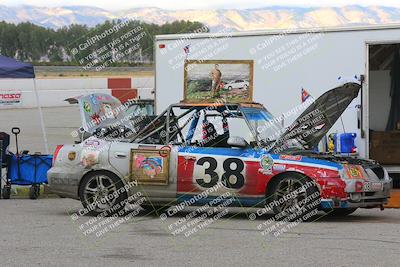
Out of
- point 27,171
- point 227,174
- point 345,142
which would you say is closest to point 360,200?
point 227,174

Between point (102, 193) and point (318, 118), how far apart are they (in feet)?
9.79

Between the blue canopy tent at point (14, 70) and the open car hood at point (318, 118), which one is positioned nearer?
the open car hood at point (318, 118)

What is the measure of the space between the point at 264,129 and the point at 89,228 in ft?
8.17

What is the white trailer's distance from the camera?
12.5 metres

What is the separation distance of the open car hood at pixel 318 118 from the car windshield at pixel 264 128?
83 millimetres

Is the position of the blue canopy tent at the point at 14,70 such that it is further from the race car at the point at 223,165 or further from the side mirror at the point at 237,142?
the side mirror at the point at 237,142

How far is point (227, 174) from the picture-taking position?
9.09 meters

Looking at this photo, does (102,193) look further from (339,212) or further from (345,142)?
(345,142)

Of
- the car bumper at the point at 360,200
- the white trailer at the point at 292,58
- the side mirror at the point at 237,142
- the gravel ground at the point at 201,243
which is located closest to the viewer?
the gravel ground at the point at 201,243

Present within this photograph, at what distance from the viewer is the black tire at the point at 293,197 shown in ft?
29.0

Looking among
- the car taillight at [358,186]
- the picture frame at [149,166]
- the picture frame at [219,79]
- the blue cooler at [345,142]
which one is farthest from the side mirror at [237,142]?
the picture frame at [219,79]

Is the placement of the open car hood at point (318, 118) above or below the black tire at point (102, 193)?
above

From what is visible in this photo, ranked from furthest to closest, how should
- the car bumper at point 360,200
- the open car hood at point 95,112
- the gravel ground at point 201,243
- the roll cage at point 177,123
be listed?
the open car hood at point 95,112, the roll cage at point 177,123, the car bumper at point 360,200, the gravel ground at point 201,243

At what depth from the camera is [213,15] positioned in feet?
574
